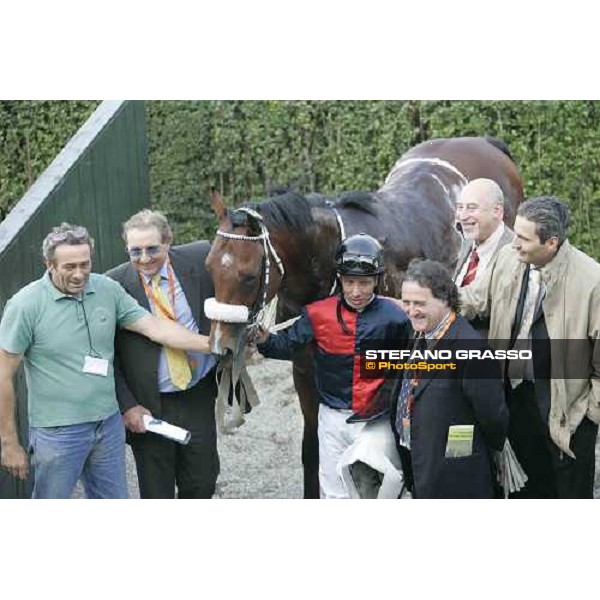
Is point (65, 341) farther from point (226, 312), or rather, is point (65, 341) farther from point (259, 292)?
point (259, 292)

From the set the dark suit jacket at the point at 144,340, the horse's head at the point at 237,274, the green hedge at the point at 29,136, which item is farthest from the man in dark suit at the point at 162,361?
the green hedge at the point at 29,136

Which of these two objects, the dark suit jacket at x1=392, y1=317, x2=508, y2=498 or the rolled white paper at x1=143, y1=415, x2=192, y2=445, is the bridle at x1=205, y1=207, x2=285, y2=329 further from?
the dark suit jacket at x1=392, y1=317, x2=508, y2=498

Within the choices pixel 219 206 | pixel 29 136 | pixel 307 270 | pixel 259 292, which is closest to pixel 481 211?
pixel 307 270

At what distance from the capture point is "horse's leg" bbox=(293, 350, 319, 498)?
492 centimetres

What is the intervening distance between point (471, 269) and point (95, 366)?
157 centimetres

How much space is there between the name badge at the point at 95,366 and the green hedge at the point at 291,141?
80 centimetres

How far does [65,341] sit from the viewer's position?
4.35 metres

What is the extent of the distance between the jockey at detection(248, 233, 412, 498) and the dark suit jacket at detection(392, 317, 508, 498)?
0.20 meters

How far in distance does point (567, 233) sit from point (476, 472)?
982 millimetres

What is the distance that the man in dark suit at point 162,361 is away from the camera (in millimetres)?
4449

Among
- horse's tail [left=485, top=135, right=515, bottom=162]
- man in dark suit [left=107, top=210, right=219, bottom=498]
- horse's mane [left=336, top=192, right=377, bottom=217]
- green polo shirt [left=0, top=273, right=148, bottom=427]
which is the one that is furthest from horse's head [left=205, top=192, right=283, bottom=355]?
horse's tail [left=485, top=135, right=515, bottom=162]

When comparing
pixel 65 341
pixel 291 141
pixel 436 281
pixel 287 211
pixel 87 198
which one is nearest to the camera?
pixel 436 281

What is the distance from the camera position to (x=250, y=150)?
5203mm

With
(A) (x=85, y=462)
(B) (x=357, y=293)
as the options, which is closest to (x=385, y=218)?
(B) (x=357, y=293)
